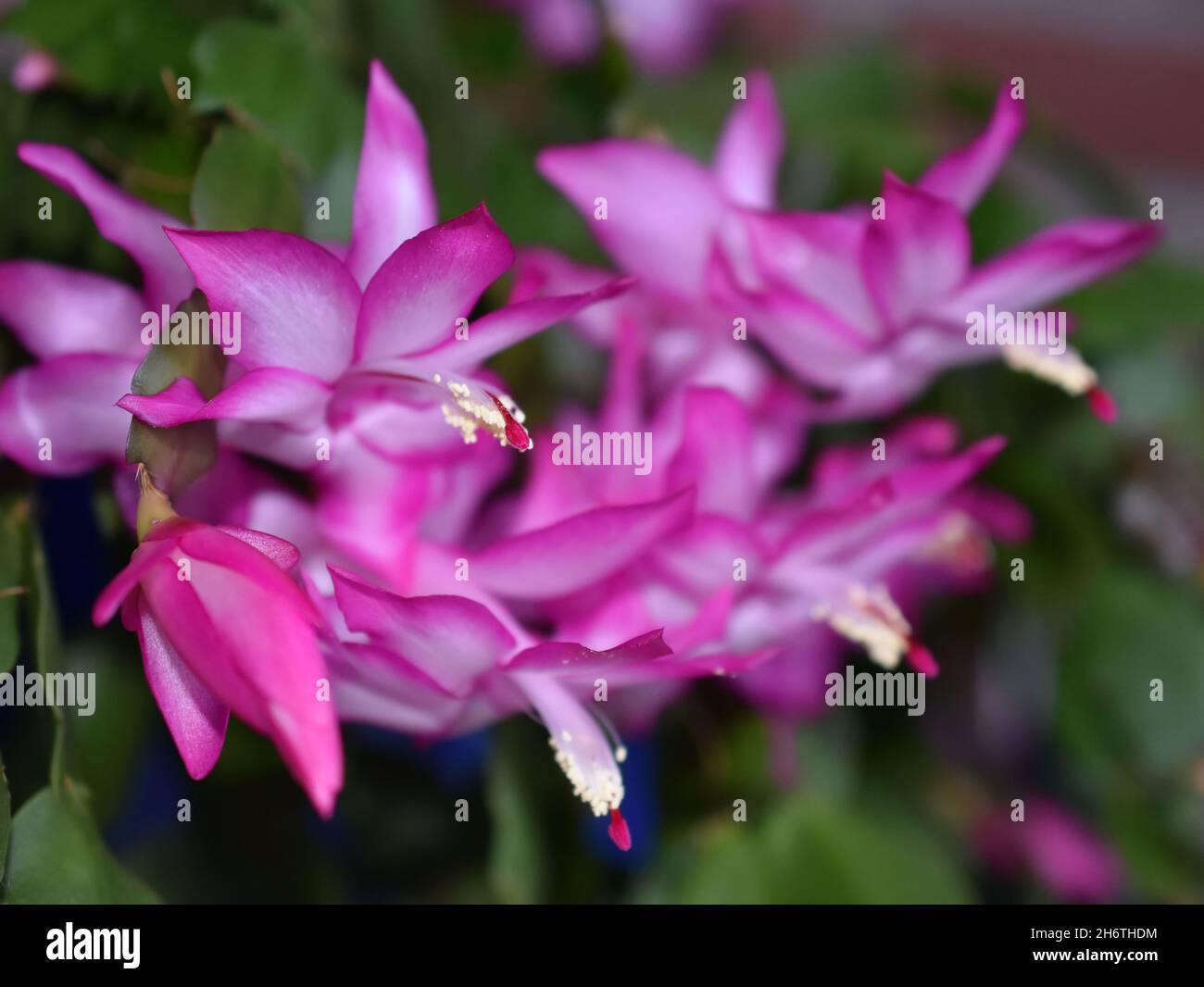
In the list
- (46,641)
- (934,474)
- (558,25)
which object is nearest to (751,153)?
(934,474)

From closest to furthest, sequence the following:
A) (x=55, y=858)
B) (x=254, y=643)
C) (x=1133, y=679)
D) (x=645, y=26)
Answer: (x=254, y=643)
(x=55, y=858)
(x=1133, y=679)
(x=645, y=26)

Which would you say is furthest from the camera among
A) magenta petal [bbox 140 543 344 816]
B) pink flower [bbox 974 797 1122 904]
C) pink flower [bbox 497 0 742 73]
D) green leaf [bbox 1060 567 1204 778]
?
pink flower [bbox 497 0 742 73]

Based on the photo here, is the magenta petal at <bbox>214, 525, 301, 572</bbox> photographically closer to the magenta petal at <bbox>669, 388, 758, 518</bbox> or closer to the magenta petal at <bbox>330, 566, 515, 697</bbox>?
the magenta petal at <bbox>330, 566, 515, 697</bbox>

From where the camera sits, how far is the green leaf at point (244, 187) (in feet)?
1.53

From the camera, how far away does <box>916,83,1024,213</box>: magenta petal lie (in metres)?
0.51

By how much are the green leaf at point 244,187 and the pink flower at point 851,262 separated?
4.5 inches

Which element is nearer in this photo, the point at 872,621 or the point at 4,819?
the point at 4,819

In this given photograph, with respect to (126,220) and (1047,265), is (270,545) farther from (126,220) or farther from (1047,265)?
(1047,265)

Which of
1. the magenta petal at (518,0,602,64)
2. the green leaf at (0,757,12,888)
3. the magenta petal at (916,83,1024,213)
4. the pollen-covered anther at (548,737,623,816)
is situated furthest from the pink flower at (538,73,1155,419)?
the magenta petal at (518,0,602,64)

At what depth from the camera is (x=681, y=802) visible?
0.75m

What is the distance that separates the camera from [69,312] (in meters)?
0.46

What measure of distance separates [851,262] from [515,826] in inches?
12.5

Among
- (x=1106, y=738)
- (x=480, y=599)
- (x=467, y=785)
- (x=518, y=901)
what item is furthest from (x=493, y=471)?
(x=1106, y=738)

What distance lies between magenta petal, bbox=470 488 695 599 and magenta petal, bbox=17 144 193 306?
0.16 metres
